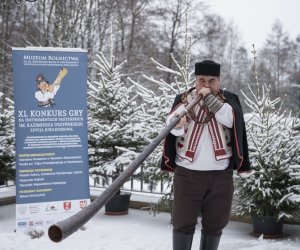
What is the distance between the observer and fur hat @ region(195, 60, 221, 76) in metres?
3.16

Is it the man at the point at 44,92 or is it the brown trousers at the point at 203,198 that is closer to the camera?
the brown trousers at the point at 203,198

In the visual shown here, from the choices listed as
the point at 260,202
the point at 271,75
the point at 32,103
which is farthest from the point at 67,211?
the point at 271,75

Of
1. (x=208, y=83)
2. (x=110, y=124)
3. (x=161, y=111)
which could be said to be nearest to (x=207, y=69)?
(x=208, y=83)

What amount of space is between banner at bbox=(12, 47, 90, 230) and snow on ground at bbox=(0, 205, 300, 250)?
1.03ft

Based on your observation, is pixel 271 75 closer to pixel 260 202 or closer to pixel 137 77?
pixel 137 77

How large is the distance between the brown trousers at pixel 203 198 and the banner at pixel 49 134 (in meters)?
2.24

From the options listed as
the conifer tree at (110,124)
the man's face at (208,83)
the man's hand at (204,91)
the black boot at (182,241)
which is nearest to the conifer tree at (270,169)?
the conifer tree at (110,124)

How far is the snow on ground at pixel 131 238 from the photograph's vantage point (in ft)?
15.6

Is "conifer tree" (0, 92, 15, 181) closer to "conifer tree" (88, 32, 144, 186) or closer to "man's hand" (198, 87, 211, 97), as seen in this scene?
"conifer tree" (88, 32, 144, 186)

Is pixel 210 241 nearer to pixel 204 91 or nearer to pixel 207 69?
pixel 204 91

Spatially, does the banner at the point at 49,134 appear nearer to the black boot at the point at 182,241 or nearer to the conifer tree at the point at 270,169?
the conifer tree at the point at 270,169

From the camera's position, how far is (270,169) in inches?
210

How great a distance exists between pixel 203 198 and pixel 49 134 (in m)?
2.44

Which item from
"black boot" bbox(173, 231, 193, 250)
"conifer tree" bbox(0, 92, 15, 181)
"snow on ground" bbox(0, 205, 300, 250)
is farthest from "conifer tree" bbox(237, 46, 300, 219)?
"conifer tree" bbox(0, 92, 15, 181)
